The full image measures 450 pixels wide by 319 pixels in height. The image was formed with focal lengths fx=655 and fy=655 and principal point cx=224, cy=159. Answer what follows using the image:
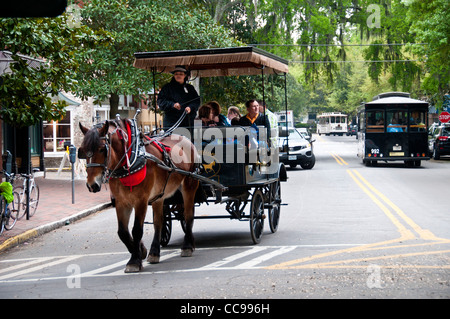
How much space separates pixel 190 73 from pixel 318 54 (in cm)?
2680

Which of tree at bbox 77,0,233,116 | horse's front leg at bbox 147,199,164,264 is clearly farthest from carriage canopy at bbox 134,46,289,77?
tree at bbox 77,0,233,116

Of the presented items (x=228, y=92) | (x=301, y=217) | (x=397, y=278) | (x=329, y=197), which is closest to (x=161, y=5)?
(x=228, y=92)

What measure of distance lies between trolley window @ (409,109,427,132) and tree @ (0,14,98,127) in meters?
20.6

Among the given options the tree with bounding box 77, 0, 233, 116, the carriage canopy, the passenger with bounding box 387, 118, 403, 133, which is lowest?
the passenger with bounding box 387, 118, 403, 133

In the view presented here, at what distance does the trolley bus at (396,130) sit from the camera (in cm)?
2955

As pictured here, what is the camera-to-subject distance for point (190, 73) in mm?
11430

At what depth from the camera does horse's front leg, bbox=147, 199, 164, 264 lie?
857 centimetres

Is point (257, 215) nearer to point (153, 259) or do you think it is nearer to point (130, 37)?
point (153, 259)

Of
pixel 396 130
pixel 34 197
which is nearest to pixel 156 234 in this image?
pixel 34 197

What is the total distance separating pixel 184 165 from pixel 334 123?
88.8 metres

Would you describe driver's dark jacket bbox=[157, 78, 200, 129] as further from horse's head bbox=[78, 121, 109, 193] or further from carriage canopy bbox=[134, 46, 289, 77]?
horse's head bbox=[78, 121, 109, 193]

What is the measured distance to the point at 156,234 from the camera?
343 inches

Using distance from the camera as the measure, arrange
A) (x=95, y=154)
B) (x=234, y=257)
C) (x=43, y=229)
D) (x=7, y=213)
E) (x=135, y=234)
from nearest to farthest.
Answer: (x=95, y=154) < (x=135, y=234) < (x=234, y=257) < (x=7, y=213) < (x=43, y=229)
